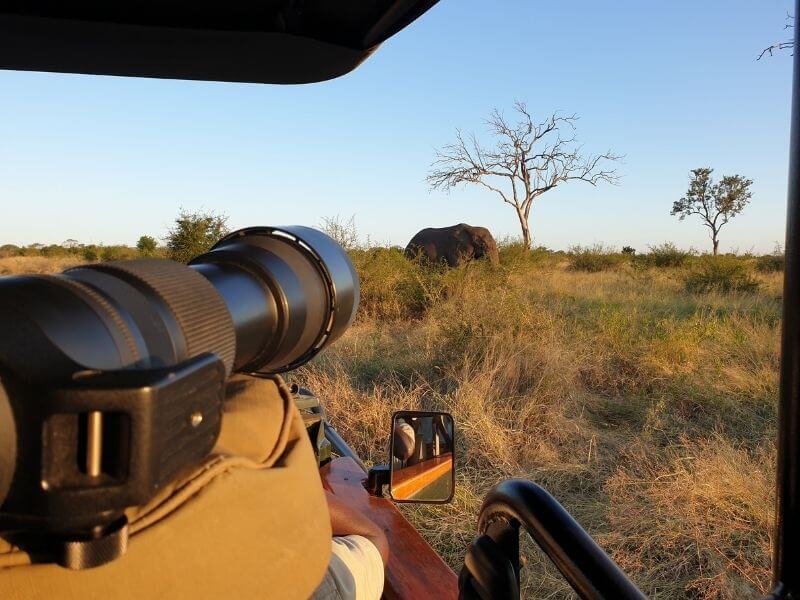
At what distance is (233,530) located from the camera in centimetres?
54

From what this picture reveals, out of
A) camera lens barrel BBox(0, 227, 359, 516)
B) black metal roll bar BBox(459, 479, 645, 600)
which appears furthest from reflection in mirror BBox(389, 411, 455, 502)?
camera lens barrel BBox(0, 227, 359, 516)

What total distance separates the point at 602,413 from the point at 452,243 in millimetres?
8511

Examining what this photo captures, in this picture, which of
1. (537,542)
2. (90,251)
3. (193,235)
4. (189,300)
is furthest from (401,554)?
(90,251)

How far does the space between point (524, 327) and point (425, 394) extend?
1385 mm

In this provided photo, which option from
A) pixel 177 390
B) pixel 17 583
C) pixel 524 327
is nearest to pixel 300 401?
pixel 17 583

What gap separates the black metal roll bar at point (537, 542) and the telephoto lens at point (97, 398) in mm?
423

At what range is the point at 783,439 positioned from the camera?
1.74 feet

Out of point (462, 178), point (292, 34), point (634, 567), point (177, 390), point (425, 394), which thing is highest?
point (462, 178)

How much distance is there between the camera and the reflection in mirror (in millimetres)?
1291

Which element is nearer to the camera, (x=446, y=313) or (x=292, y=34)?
(x=292, y=34)

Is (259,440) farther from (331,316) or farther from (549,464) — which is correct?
(549,464)

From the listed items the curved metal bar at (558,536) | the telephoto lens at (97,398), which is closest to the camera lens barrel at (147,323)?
the telephoto lens at (97,398)

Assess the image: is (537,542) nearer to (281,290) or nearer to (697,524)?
(281,290)

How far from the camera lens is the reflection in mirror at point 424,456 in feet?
4.24
